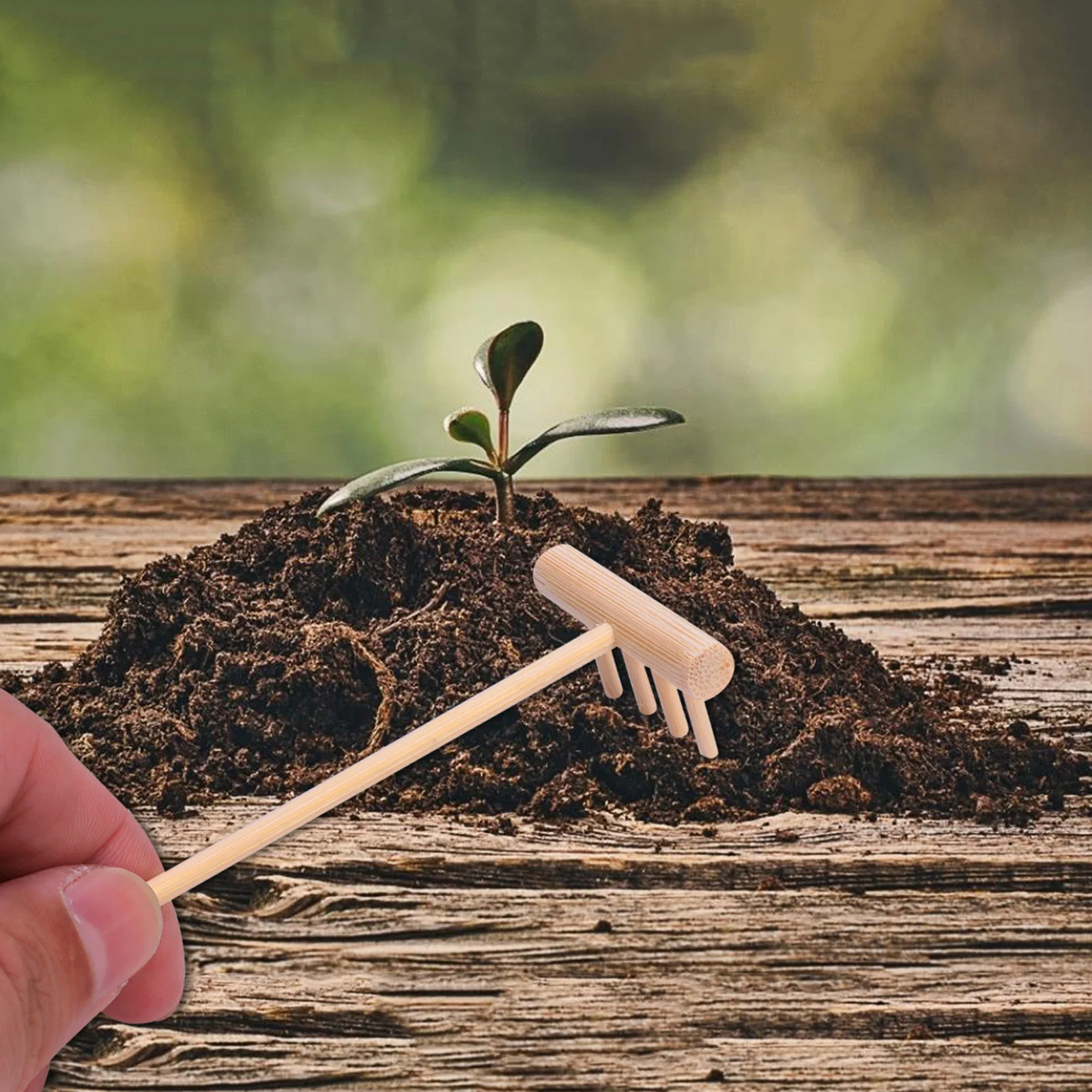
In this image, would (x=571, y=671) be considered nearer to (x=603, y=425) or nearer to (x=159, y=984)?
(x=603, y=425)

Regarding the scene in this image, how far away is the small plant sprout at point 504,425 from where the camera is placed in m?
1.42

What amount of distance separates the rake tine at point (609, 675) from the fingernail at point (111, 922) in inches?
21.5

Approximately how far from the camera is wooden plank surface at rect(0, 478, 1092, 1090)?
1.05 m

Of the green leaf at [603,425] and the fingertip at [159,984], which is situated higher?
the green leaf at [603,425]

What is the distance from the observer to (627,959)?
1.13 meters

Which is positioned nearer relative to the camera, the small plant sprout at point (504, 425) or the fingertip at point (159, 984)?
the fingertip at point (159, 984)

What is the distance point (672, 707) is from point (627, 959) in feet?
0.84

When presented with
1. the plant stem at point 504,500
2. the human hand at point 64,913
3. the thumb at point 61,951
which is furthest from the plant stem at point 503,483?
the thumb at point 61,951

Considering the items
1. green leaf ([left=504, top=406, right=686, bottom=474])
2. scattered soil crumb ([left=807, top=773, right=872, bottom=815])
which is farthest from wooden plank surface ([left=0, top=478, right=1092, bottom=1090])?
green leaf ([left=504, top=406, right=686, bottom=474])

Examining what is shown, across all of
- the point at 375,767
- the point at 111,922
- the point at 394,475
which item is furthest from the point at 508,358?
the point at 111,922

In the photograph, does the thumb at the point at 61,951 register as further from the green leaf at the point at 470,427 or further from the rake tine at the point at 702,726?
the green leaf at the point at 470,427

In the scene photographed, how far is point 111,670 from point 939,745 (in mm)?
882

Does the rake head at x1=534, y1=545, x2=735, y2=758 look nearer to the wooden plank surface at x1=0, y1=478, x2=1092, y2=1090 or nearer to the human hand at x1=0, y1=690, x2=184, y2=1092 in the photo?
the wooden plank surface at x1=0, y1=478, x2=1092, y2=1090

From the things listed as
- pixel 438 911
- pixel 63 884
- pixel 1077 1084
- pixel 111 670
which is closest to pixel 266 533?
pixel 111 670
